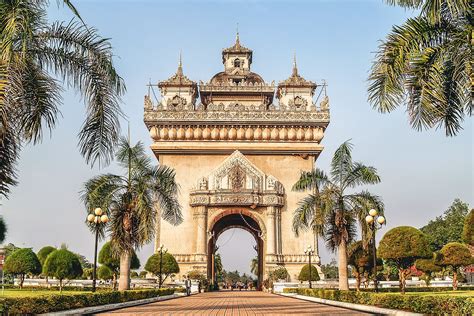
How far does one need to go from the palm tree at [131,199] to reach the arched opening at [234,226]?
15.1 metres

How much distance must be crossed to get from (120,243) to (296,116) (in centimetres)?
1991

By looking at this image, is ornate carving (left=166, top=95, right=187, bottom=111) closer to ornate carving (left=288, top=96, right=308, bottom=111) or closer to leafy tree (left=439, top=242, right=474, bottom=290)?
ornate carving (left=288, top=96, right=308, bottom=111)

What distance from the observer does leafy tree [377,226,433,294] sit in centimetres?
2716

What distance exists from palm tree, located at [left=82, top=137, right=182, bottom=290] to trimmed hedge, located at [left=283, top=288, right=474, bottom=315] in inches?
270

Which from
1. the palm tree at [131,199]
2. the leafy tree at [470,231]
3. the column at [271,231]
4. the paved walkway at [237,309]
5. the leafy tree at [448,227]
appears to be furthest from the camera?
the leafy tree at [448,227]

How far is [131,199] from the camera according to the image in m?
19.7

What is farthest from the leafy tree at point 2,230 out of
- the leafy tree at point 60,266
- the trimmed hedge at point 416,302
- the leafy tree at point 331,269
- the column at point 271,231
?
the leafy tree at point 331,269

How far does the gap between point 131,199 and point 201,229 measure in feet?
49.4

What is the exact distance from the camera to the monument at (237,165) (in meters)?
34.6

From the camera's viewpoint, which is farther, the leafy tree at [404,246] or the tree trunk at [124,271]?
the leafy tree at [404,246]

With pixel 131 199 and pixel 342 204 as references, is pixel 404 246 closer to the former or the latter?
pixel 342 204

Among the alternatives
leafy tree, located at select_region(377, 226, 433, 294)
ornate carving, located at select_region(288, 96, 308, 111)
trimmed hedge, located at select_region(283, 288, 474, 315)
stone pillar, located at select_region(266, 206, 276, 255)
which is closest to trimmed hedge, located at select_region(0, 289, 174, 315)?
trimmed hedge, located at select_region(283, 288, 474, 315)

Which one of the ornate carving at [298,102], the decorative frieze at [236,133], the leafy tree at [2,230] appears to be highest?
the ornate carving at [298,102]

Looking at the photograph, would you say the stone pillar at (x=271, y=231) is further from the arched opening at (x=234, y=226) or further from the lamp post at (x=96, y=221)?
the lamp post at (x=96, y=221)
